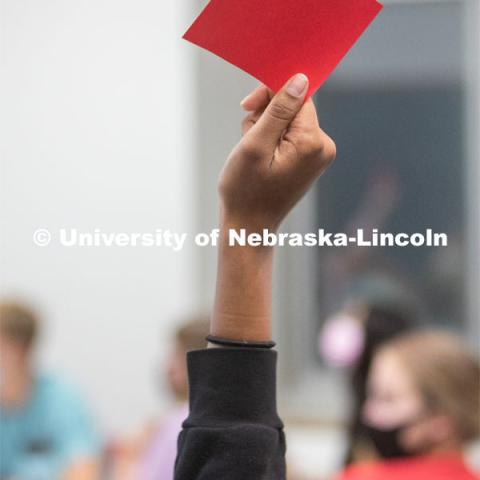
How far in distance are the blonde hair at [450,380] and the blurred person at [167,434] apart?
1.63 feet

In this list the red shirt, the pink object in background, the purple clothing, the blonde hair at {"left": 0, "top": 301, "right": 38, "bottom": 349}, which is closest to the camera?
the red shirt

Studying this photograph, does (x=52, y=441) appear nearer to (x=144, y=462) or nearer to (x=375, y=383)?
(x=144, y=462)

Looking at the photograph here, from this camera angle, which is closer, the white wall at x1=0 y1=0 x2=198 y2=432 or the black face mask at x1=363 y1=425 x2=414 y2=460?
the black face mask at x1=363 y1=425 x2=414 y2=460

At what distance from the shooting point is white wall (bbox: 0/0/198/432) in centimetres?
403

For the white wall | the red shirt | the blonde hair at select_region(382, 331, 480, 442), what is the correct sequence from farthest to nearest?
1. the white wall
2. the blonde hair at select_region(382, 331, 480, 442)
3. the red shirt

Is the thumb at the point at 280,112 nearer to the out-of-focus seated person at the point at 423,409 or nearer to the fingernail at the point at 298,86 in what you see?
the fingernail at the point at 298,86

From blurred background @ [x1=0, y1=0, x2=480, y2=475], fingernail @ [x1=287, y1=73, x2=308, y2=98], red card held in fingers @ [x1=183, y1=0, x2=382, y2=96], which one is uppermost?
blurred background @ [x1=0, y1=0, x2=480, y2=475]

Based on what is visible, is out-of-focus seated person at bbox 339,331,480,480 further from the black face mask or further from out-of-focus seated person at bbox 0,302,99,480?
out-of-focus seated person at bbox 0,302,99,480

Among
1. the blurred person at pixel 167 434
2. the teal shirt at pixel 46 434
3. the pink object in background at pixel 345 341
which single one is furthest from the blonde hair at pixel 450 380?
the teal shirt at pixel 46 434

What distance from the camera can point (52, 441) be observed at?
3506mm

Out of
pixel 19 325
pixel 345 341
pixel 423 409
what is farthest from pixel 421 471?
pixel 19 325

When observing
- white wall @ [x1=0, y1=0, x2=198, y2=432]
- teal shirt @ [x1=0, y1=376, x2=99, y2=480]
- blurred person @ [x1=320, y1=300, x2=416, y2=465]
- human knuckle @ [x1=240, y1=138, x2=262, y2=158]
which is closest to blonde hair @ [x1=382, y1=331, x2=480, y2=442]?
blurred person @ [x1=320, y1=300, x2=416, y2=465]

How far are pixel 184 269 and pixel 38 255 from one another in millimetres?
541

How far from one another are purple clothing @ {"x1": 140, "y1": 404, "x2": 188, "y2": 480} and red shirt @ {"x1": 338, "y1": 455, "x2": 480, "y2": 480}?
1.53ft
